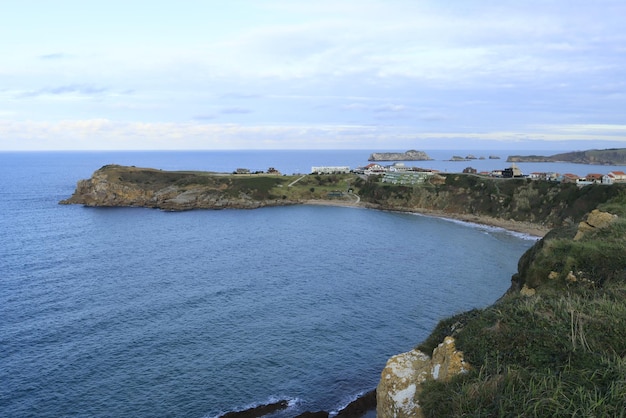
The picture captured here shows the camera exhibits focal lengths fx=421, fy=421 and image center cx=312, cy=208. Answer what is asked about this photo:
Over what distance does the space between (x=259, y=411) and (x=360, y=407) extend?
7.01 m

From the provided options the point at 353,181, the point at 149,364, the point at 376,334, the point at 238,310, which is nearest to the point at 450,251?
the point at 376,334

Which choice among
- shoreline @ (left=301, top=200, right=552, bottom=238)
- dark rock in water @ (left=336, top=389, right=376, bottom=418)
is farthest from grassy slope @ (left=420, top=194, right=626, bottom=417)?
shoreline @ (left=301, top=200, right=552, bottom=238)

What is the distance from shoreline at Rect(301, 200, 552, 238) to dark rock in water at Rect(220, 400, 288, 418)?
7354 cm

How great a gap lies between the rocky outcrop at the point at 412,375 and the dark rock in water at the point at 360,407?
14.1m

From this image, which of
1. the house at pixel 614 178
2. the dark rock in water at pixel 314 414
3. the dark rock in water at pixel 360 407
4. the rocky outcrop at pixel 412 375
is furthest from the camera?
the house at pixel 614 178

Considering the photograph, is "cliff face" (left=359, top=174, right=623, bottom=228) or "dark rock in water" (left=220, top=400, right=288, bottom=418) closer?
"dark rock in water" (left=220, top=400, right=288, bottom=418)

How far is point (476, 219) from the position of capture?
105m

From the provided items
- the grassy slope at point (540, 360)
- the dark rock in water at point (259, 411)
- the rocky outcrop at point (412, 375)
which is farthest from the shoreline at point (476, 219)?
the rocky outcrop at point (412, 375)

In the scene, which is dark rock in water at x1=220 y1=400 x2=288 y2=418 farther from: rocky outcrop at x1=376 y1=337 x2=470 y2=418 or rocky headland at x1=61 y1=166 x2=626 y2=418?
rocky outcrop at x1=376 y1=337 x2=470 y2=418

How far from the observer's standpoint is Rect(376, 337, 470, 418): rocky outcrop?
1381 centimetres

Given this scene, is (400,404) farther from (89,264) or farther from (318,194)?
(318,194)

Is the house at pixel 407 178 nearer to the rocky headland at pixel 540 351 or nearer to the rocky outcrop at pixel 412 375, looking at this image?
the rocky headland at pixel 540 351

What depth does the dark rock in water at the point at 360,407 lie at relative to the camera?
94.7 feet

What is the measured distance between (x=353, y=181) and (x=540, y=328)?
443 feet
